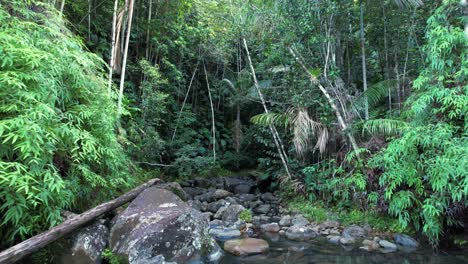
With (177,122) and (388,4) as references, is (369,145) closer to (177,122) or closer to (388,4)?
(388,4)

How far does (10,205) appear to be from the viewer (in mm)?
3146

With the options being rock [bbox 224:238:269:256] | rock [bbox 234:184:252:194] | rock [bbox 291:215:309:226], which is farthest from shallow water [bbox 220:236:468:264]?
rock [bbox 234:184:252:194]

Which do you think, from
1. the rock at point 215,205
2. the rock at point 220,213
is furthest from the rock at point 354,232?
the rock at point 215,205

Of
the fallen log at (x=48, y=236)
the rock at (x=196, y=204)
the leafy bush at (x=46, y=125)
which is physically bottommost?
the rock at (x=196, y=204)

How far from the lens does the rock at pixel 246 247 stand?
201 inches

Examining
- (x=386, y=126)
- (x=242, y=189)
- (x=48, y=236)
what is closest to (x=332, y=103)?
(x=386, y=126)

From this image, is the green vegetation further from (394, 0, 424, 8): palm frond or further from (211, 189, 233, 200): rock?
(394, 0, 424, 8): palm frond

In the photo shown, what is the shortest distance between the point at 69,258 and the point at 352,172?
5217 mm

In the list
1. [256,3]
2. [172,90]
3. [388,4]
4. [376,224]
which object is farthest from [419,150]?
[172,90]

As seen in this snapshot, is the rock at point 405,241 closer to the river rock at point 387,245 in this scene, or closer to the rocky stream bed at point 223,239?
the rocky stream bed at point 223,239

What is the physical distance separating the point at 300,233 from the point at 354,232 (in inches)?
39.6

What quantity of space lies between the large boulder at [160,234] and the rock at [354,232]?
8.83 feet

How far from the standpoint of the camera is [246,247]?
520cm

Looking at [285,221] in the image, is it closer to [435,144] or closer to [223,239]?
[223,239]
